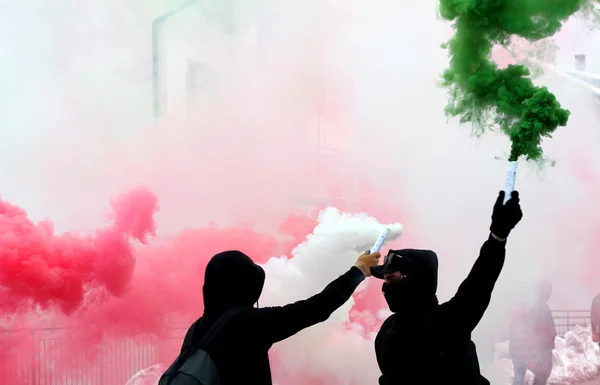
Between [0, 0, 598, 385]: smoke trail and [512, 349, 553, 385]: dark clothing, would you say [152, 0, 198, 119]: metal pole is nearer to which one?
[0, 0, 598, 385]: smoke trail

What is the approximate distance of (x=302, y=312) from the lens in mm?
2154

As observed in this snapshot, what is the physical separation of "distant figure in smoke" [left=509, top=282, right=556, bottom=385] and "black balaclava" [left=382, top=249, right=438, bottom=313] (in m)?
4.44

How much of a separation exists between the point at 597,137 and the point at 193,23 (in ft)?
15.1

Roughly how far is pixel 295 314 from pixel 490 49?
158 cm

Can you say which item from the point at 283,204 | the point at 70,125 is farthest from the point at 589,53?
the point at 70,125

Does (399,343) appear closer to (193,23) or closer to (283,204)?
(283,204)

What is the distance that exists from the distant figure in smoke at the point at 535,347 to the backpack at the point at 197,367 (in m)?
4.78

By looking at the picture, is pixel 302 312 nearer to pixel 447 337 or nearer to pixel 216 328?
pixel 216 328

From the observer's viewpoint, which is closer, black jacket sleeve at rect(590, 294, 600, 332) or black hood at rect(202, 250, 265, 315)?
black hood at rect(202, 250, 265, 315)

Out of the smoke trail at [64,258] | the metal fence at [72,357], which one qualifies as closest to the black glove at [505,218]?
the smoke trail at [64,258]

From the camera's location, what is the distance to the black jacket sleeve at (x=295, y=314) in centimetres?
208

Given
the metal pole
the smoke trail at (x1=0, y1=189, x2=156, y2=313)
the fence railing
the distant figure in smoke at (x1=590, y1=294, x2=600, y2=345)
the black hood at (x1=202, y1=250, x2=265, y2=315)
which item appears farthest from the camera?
the fence railing

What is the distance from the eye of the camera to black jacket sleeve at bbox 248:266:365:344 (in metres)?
2.08

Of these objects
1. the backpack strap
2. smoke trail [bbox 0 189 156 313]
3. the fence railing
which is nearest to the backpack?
the backpack strap
